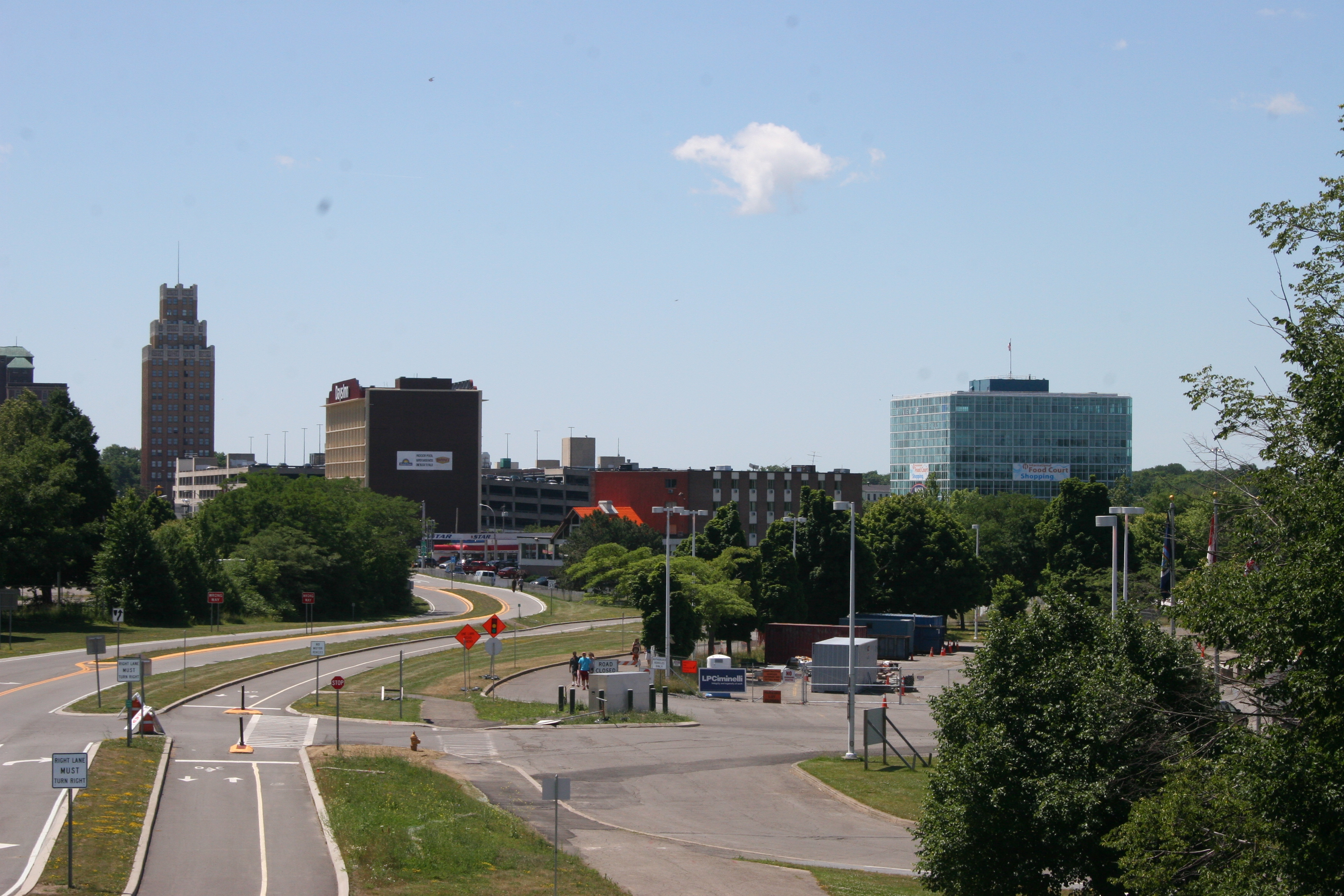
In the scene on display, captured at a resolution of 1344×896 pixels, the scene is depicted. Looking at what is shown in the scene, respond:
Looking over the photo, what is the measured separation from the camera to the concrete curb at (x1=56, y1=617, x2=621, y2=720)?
38344 millimetres

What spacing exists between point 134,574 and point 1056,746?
63075mm

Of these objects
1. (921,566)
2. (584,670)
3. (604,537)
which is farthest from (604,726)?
(604,537)

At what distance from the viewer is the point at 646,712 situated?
147 feet

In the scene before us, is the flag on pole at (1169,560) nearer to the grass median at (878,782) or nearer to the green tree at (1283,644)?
the grass median at (878,782)

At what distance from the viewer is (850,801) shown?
3209 cm

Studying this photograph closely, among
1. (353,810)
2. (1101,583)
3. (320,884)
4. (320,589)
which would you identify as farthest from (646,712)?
(320,589)

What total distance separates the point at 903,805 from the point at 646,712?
1479cm

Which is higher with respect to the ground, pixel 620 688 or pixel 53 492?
pixel 53 492

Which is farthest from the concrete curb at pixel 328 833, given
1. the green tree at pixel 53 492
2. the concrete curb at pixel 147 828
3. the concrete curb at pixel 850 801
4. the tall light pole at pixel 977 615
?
the tall light pole at pixel 977 615

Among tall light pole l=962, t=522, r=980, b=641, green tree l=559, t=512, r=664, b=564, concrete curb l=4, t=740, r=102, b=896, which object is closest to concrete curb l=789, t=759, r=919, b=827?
concrete curb l=4, t=740, r=102, b=896

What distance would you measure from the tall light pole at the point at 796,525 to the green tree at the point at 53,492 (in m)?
41.0

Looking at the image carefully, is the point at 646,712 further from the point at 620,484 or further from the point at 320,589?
the point at 620,484

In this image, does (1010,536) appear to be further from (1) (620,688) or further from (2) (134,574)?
(2) (134,574)

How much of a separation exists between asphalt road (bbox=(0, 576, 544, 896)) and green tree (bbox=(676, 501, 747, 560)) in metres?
16.5
